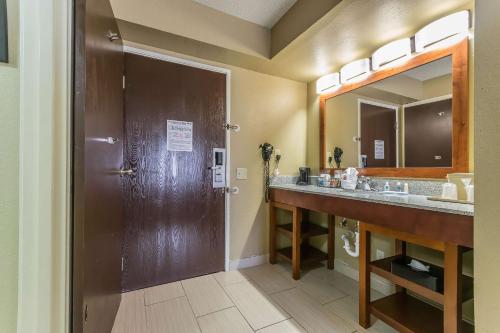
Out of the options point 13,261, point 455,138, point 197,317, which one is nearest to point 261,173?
point 197,317

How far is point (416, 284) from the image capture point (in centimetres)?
117

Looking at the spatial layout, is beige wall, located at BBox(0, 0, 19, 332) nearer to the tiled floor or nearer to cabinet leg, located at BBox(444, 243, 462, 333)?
the tiled floor

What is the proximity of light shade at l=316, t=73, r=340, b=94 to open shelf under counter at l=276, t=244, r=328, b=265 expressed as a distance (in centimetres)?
184

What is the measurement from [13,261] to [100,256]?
1.64 feet

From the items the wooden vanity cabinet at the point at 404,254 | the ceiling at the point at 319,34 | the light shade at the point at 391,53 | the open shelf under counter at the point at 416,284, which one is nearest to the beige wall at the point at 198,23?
the ceiling at the point at 319,34

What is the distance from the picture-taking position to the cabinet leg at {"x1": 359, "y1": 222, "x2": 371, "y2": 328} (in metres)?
1.39

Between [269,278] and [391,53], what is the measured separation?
7.38 feet

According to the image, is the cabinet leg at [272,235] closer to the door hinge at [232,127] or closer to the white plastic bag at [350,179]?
the white plastic bag at [350,179]

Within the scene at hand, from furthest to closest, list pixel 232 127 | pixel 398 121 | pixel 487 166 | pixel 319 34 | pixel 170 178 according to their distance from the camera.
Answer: pixel 232 127
pixel 170 178
pixel 398 121
pixel 319 34
pixel 487 166

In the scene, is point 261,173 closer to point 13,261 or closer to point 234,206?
point 234,206

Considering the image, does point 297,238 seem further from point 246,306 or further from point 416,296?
point 416,296

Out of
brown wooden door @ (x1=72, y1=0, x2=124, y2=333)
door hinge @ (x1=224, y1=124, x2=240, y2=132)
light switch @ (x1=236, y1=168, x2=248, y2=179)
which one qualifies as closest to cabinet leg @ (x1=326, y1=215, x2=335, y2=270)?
light switch @ (x1=236, y1=168, x2=248, y2=179)

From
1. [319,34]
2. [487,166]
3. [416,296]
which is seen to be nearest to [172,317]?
[416,296]

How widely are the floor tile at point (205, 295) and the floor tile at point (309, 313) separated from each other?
17.2 inches
